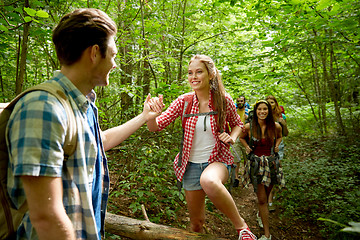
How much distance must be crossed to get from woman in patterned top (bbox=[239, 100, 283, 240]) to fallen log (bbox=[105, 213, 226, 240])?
2.23m

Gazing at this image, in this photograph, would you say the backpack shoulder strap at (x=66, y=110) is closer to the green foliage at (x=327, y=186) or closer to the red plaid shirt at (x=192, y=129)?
the red plaid shirt at (x=192, y=129)

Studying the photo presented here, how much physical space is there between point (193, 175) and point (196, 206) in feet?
1.19

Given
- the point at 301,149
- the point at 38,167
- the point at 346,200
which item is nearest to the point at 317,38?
the point at 346,200

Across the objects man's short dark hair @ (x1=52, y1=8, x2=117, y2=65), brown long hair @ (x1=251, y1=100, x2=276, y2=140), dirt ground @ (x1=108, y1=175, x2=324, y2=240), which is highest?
man's short dark hair @ (x1=52, y1=8, x2=117, y2=65)

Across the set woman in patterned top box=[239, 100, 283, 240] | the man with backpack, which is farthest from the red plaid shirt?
woman in patterned top box=[239, 100, 283, 240]

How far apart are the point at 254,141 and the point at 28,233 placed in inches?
157

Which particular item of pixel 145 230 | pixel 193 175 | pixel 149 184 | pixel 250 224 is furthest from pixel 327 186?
pixel 145 230

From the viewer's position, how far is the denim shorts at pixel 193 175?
8.83 ft

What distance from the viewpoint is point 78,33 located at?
51.2 inches

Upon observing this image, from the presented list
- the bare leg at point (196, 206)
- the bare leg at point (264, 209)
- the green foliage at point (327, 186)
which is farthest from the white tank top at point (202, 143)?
the green foliage at point (327, 186)

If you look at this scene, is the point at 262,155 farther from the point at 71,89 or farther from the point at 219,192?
the point at 71,89

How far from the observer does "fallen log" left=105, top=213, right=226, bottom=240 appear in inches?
94.0

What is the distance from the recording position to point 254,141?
4.55 m

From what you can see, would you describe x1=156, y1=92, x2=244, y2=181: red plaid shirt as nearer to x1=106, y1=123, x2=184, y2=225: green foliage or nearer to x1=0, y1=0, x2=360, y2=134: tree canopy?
x1=0, y1=0, x2=360, y2=134: tree canopy
